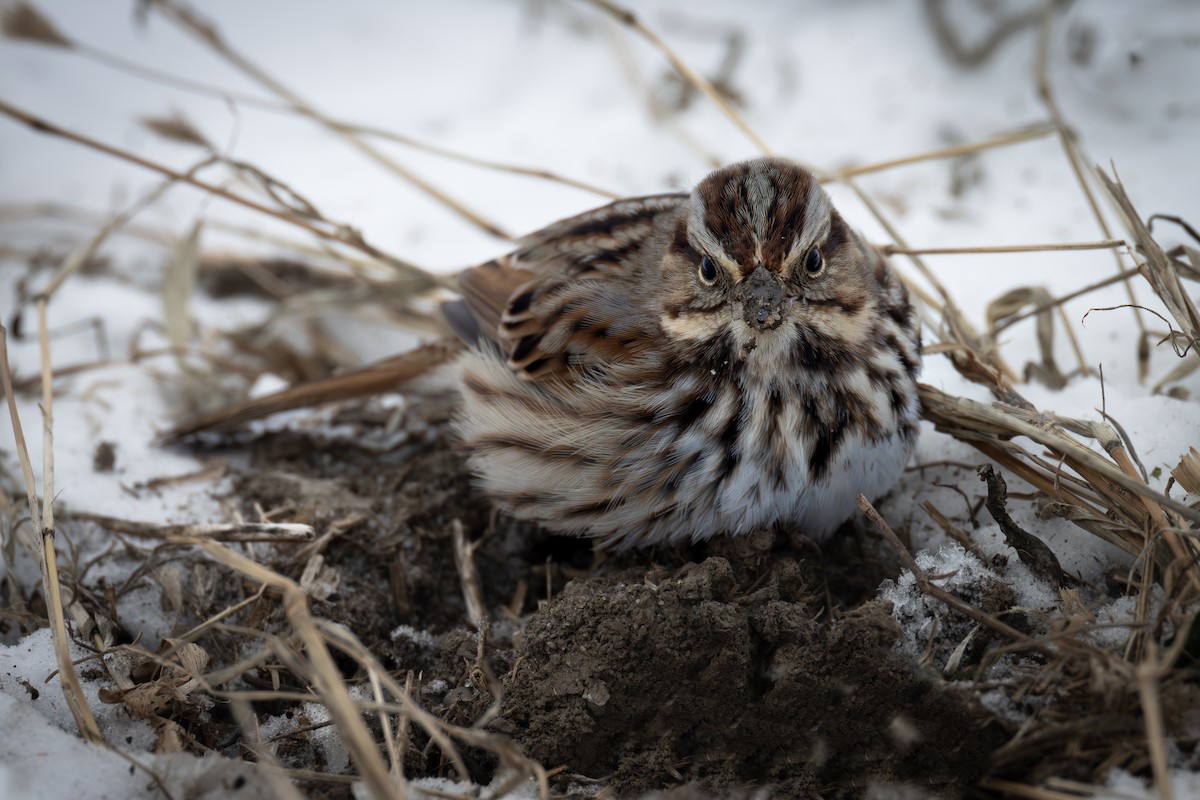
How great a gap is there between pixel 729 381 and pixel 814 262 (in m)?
0.37

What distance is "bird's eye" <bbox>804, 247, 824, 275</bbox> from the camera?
104 inches

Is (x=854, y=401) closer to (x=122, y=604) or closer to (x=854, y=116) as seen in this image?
(x=122, y=604)

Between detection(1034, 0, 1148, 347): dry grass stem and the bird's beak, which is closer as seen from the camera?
the bird's beak

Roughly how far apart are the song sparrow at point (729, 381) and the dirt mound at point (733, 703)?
1.17 feet

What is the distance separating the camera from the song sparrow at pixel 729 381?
8.71 feet

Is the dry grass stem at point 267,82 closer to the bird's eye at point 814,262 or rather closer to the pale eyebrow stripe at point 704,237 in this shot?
the pale eyebrow stripe at point 704,237

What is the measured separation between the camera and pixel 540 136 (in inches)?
198

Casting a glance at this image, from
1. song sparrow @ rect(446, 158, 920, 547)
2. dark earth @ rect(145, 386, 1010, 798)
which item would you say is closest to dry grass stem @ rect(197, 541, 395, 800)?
dark earth @ rect(145, 386, 1010, 798)

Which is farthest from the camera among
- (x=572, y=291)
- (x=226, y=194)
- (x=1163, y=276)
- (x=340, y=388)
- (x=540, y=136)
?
(x=540, y=136)

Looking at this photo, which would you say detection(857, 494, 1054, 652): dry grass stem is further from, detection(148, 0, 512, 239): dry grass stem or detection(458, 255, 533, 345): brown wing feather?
detection(148, 0, 512, 239): dry grass stem

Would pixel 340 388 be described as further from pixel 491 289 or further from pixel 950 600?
pixel 950 600

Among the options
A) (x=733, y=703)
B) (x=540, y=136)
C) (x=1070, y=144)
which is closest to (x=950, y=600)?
(x=733, y=703)

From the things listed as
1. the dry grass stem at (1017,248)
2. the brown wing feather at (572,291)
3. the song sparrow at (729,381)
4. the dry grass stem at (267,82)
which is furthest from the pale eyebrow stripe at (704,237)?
the dry grass stem at (267,82)

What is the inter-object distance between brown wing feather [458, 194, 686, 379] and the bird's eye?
0.45 metres
